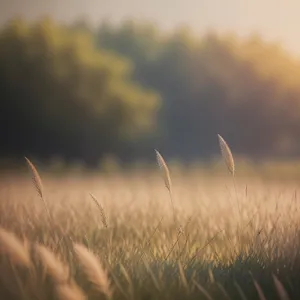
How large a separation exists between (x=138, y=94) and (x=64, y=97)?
1939mm

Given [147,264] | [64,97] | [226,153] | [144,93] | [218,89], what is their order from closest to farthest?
[147,264]
[226,153]
[64,97]
[218,89]
[144,93]

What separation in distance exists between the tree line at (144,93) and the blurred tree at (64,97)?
0.8 inches

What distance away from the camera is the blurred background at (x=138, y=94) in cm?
729

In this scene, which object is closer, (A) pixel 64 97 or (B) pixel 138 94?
(A) pixel 64 97

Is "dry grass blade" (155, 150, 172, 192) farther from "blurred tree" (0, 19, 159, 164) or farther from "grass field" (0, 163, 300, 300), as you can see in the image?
"blurred tree" (0, 19, 159, 164)

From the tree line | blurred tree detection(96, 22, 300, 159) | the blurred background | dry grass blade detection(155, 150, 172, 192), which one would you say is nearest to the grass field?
dry grass blade detection(155, 150, 172, 192)

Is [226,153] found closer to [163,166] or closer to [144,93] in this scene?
[163,166]

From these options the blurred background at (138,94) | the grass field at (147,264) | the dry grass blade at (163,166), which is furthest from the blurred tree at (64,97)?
the dry grass blade at (163,166)

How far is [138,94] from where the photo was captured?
9.82 m

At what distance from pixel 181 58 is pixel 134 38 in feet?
3.37

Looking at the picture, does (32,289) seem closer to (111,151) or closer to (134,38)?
(111,151)

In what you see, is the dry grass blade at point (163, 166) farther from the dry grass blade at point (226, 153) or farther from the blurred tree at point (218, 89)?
the blurred tree at point (218, 89)

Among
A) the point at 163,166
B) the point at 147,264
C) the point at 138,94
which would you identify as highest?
the point at 163,166

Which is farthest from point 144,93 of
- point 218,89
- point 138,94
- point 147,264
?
point 147,264
